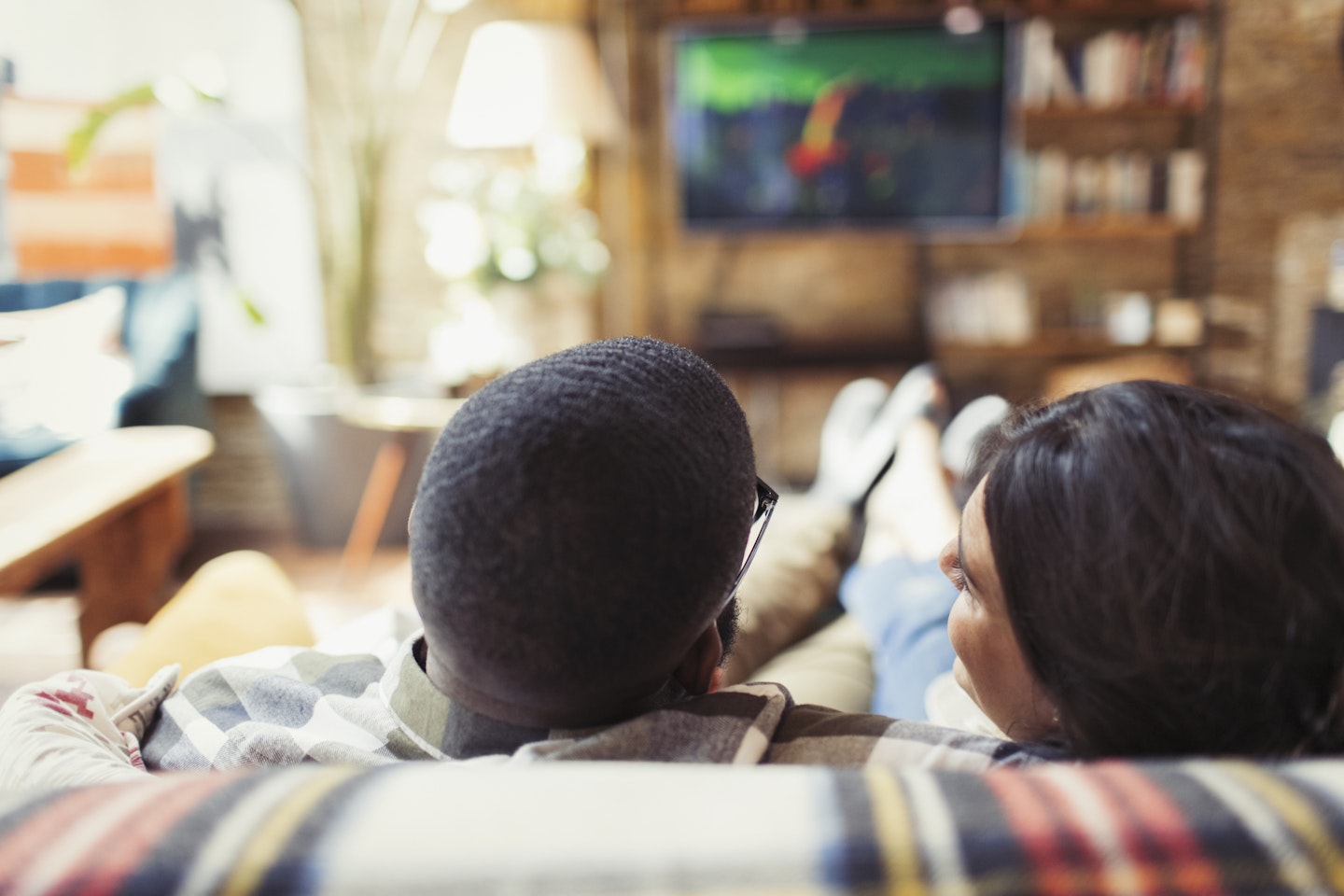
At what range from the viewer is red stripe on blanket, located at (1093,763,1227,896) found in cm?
31

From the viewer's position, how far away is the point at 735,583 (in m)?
0.52

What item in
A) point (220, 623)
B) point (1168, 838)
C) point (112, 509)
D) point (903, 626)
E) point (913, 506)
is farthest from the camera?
point (913, 506)

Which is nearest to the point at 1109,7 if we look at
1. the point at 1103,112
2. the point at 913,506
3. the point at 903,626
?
the point at 1103,112

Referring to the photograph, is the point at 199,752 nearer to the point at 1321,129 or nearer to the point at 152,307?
the point at 152,307

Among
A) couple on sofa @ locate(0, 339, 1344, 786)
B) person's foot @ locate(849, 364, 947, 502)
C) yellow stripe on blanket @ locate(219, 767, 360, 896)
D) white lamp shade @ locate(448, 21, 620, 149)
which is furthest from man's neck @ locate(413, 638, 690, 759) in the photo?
white lamp shade @ locate(448, 21, 620, 149)

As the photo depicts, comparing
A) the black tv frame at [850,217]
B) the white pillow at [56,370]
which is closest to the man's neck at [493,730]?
the white pillow at [56,370]

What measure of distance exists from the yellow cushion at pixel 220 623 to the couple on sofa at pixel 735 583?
1.01 ft

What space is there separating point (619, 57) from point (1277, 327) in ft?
10.3

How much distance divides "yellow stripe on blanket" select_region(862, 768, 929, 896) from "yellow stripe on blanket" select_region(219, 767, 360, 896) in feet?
0.66

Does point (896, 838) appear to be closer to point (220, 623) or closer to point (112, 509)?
point (220, 623)

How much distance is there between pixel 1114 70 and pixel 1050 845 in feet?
13.6

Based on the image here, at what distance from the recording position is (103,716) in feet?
2.04

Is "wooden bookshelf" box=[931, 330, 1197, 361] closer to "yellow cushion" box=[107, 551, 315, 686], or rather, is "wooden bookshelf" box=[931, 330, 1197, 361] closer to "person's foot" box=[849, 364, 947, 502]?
"person's foot" box=[849, 364, 947, 502]

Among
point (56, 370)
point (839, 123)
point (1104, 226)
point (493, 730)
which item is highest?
point (839, 123)
